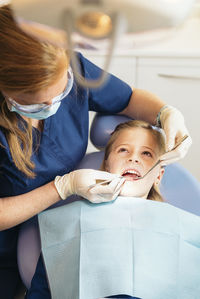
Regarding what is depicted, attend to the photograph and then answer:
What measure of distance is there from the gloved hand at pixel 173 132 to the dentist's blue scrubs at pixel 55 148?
0.17 metres

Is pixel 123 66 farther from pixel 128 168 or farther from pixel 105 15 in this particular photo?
pixel 105 15

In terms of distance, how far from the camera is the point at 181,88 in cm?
224

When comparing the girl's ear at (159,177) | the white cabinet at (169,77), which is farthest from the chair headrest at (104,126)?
the white cabinet at (169,77)

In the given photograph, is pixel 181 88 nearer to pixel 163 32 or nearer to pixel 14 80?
pixel 14 80

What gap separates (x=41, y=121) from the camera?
136 cm

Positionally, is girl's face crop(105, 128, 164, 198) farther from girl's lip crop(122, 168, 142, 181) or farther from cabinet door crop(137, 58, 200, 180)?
cabinet door crop(137, 58, 200, 180)

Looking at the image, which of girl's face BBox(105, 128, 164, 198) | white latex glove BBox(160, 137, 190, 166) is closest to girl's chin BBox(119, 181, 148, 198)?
girl's face BBox(105, 128, 164, 198)

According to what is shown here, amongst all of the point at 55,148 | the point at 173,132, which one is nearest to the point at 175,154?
the point at 173,132

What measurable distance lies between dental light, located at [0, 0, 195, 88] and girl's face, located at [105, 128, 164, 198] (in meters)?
0.88

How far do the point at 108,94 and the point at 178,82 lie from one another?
0.87m

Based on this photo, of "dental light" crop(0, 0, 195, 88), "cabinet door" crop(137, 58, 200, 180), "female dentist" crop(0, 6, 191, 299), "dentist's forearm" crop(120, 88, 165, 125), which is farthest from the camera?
"cabinet door" crop(137, 58, 200, 180)

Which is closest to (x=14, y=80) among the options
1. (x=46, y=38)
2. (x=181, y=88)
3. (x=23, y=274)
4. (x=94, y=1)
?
(x=46, y=38)

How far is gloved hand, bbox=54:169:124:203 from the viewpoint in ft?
4.18

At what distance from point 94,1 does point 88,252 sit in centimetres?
93
